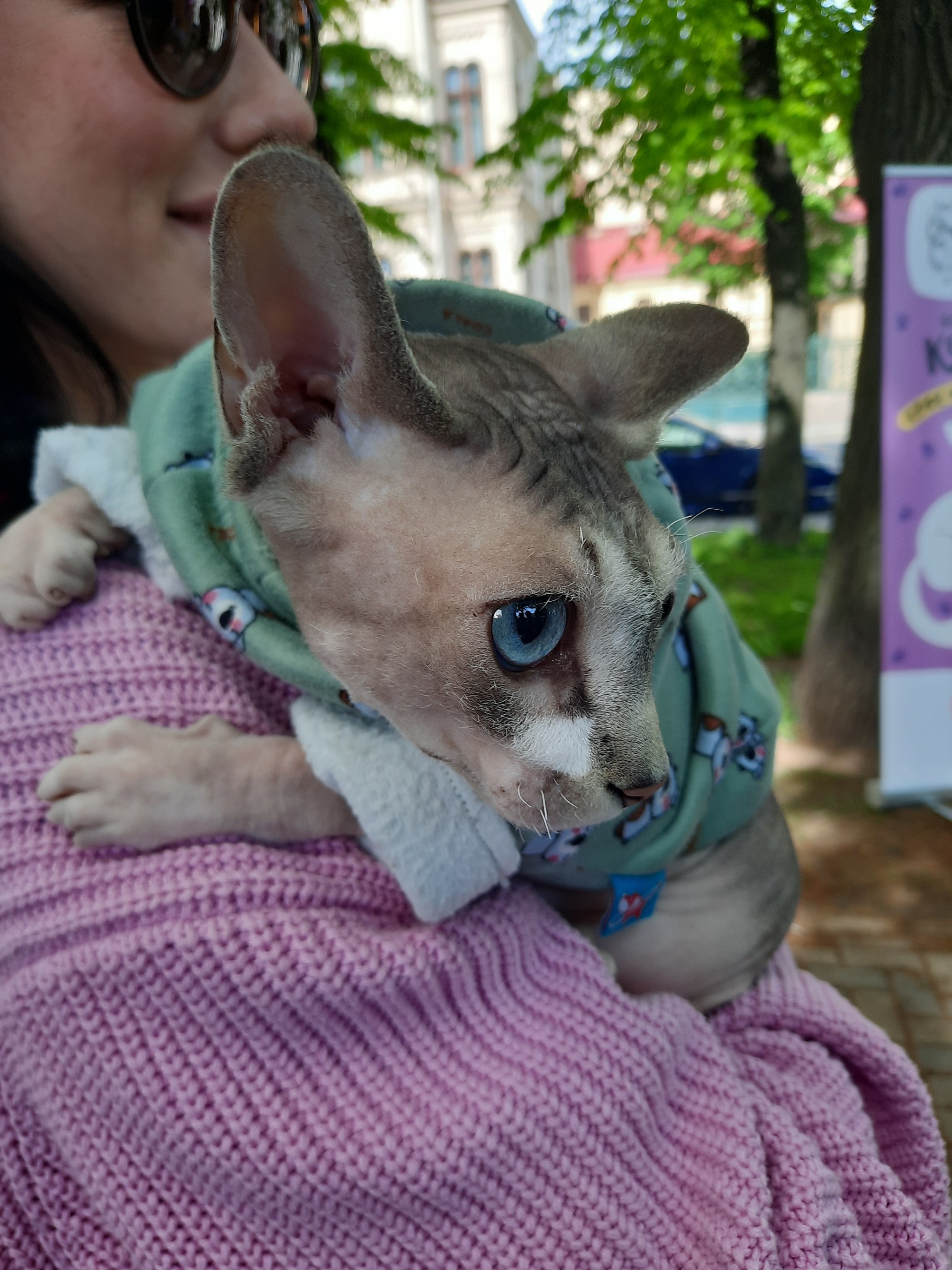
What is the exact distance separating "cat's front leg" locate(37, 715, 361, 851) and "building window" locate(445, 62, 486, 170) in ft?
12.8

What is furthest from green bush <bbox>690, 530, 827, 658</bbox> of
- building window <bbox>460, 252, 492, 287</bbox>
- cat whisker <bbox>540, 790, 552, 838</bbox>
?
cat whisker <bbox>540, 790, 552, 838</bbox>

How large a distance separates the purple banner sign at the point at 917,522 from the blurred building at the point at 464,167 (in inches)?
48.3

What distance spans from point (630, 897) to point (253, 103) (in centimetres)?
144

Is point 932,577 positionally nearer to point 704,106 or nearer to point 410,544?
point 704,106

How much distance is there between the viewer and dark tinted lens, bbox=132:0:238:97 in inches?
48.8

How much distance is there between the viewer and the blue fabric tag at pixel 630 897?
1322 mm

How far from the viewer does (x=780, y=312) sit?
10.4 feet

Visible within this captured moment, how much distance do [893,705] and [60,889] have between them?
2.71 m

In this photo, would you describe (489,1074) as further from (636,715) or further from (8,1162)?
(8,1162)

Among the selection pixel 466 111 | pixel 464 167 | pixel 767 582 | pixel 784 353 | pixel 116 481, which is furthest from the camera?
pixel 767 582

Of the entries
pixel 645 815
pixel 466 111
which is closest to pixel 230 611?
pixel 645 815

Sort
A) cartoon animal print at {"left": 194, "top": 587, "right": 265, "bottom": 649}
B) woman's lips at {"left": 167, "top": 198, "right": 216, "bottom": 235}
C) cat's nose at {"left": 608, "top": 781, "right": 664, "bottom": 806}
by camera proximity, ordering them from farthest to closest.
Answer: woman's lips at {"left": 167, "top": 198, "right": 216, "bottom": 235}
cartoon animal print at {"left": 194, "top": 587, "right": 265, "bottom": 649}
cat's nose at {"left": 608, "top": 781, "right": 664, "bottom": 806}

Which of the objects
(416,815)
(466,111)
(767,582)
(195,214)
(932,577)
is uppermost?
(466,111)

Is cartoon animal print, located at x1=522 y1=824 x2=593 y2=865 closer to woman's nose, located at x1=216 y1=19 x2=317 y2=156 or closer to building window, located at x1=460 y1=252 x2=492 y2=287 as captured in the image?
woman's nose, located at x1=216 y1=19 x2=317 y2=156
